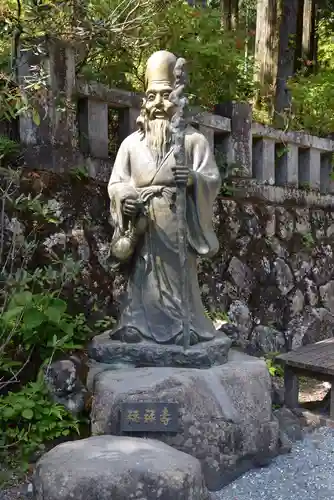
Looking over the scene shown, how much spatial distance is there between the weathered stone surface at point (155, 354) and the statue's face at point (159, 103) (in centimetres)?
157

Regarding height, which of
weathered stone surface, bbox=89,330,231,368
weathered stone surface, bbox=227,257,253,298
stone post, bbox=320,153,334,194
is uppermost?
stone post, bbox=320,153,334,194

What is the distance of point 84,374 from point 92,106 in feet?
8.56

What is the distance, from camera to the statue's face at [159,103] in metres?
3.99

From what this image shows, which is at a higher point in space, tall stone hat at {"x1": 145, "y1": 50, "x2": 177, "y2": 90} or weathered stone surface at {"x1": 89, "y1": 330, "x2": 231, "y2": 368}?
tall stone hat at {"x1": 145, "y1": 50, "x2": 177, "y2": 90}

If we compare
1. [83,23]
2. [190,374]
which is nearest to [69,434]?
[190,374]

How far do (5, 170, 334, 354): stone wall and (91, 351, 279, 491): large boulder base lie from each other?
2.68ft

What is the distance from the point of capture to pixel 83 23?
534 centimetres

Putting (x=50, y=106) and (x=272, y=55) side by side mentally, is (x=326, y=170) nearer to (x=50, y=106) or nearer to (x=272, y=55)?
(x=272, y=55)

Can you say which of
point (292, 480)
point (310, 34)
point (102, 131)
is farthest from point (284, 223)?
point (310, 34)

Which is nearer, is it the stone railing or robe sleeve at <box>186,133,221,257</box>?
robe sleeve at <box>186,133,221,257</box>

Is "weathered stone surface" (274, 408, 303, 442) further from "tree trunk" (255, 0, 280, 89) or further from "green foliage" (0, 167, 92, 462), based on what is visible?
"tree trunk" (255, 0, 280, 89)

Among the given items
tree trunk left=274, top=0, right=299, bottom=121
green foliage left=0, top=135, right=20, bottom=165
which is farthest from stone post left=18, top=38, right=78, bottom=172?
tree trunk left=274, top=0, right=299, bottom=121

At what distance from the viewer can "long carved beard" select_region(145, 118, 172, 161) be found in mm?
4047

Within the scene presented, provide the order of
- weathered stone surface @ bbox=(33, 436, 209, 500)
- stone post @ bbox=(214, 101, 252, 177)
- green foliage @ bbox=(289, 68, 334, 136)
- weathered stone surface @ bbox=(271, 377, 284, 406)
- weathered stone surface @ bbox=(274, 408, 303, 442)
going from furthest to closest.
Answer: green foliage @ bbox=(289, 68, 334, 136)
stone post @ bbox=(214, 101, 252, 177)
weathered stone surface @ bbox=(271, 377, 284, 406)
weathered stone surface @ bbox=(274, 408, 303, 442)
weathered stone surface @ bbox=(33, 436, 209, 500)
